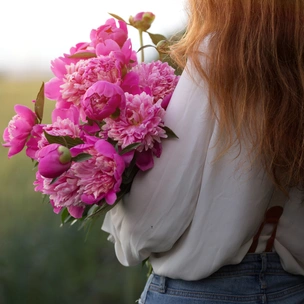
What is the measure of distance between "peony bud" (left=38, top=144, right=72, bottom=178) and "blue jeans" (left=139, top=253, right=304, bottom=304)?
0.35 metres

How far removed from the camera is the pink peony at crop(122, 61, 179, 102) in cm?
129

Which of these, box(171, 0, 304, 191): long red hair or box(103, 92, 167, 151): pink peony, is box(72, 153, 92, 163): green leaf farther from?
box(171, 0, 304, 191): long red hair

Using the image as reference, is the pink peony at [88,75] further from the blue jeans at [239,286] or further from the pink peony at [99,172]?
the blue jeans at [239,286]

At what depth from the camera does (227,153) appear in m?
1.22

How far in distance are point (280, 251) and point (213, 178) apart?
9.2 inches

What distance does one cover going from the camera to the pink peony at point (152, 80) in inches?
50.7

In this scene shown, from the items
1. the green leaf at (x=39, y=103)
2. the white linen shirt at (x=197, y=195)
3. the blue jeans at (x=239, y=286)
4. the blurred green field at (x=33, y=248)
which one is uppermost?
the green leaf at (x=39, y=103)

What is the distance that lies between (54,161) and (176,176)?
252 mm

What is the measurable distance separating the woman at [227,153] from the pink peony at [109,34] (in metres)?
0.17

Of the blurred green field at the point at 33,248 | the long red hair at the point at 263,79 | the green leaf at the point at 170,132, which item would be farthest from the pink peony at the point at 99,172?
the blurred green field at the point at 33,248

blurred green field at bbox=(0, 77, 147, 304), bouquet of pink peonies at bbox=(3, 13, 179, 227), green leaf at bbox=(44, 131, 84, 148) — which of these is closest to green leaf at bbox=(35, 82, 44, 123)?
bouquet of pink peonies at bbox=(3, 13, 179, 227)

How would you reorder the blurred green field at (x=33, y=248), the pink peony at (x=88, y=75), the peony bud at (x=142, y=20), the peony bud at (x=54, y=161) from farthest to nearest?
the blurred green field at (x=33, y=248) < the peony bud at (x=142, y=20) < the pink peony at (x=88, y=75) < the peony bud at (x=54, y=161)

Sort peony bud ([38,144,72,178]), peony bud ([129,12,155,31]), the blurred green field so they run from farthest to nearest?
the blurred green field < peony bud ([129,12,155,31]) < peony bud ([38,144,72,178])

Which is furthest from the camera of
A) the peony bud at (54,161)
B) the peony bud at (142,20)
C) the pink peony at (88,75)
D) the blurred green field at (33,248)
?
the blurred green field at (33,248)
